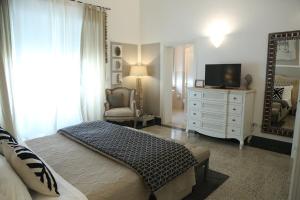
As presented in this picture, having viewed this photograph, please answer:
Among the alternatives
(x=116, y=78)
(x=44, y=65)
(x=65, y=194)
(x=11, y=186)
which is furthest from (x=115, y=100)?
(x=11, y=186)

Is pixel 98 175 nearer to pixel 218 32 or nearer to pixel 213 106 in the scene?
pixel 213 106

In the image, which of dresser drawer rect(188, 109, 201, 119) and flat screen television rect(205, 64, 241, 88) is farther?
dresser drawer rect(188, 109, 201, 119)

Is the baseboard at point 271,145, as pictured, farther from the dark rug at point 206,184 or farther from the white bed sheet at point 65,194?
the white bed sheet at point 65,194

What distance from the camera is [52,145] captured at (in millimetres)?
2314

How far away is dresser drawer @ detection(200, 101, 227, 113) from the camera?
12.3 feet

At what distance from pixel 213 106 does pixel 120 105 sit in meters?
2.10

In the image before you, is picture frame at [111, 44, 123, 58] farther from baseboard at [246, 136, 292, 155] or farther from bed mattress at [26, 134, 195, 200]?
baseboard at [246, 136, 292, 155]

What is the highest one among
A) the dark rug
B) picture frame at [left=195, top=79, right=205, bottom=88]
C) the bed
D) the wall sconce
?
the wall sconce

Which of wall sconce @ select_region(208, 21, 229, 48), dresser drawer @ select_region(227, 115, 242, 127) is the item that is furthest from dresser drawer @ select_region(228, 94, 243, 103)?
wall sconce @ select_region(208, 21, 229, 48)

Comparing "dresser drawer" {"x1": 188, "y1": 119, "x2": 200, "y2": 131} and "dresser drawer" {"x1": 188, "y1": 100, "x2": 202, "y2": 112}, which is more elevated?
"dresser drawer" {"x1": 188, "y1": 100, "x2": 202, "y2": 112}

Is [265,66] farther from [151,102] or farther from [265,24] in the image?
[151,102]

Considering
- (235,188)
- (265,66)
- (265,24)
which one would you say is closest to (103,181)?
(235,188)

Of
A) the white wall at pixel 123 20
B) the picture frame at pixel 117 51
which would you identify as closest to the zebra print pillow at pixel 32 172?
the picture frame at pixel 117 51

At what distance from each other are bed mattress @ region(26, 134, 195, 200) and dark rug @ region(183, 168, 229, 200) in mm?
127
